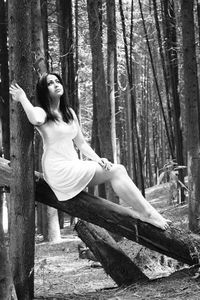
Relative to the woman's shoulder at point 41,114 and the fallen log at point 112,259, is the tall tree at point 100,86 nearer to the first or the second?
the fallen log at point 112,259

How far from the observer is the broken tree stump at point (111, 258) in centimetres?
A: 491

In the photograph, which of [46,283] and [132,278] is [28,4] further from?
[46,283]

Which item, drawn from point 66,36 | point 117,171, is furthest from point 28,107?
point 66,36

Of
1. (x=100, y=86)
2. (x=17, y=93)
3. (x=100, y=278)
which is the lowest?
(x=100, y=278)

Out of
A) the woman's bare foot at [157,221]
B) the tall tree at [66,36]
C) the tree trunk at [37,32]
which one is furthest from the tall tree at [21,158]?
the tall tree at [66,36]

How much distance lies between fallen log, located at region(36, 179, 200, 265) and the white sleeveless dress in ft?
0.44

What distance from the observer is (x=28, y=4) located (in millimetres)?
4316

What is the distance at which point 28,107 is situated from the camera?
4082 millimetres

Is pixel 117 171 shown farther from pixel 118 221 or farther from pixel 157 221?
pixel 157 221

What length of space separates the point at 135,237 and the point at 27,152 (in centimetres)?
133

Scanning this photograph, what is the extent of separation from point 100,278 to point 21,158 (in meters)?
2.61

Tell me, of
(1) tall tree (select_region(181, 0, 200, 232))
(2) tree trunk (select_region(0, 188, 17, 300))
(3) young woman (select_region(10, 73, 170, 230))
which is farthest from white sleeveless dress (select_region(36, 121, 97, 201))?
(1) tall tree (select_region(181, 0, 200, 232))

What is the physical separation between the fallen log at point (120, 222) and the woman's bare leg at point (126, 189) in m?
0.07

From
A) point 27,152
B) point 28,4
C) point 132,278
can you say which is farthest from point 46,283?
point 28,4
